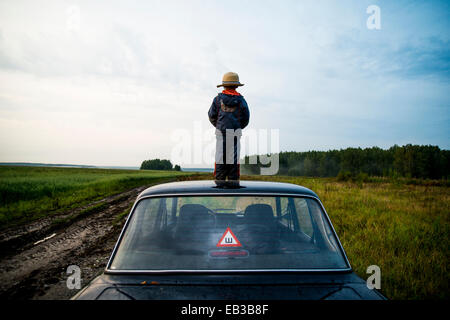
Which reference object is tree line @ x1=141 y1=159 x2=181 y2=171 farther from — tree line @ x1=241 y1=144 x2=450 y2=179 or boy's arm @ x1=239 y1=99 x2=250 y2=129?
boy's arm @ x1=239 y1=99 x2=250 y2=129

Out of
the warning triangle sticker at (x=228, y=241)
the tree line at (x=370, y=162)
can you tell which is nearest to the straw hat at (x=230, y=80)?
the warning triangle sticker at (x=228, y=241)

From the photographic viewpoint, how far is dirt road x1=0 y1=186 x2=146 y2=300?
3652 millimetres

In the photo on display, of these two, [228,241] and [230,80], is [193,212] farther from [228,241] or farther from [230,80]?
[230,80]

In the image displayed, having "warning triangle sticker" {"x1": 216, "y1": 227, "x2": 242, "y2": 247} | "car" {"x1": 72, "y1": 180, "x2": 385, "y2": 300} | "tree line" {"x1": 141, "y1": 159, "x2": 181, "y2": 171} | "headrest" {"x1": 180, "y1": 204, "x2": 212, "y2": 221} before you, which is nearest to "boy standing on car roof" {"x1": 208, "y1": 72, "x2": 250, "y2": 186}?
"car" {"x1": 72, "y1": 180, "x2": 385, "y2": 300}

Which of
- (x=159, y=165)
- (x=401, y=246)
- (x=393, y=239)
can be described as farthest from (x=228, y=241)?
(x=159, y=165)

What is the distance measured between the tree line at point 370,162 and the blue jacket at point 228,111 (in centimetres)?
4948

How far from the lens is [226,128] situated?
18.6 feet

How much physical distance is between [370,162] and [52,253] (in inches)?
4057

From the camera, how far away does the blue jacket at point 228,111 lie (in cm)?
568

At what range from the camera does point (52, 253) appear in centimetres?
517
